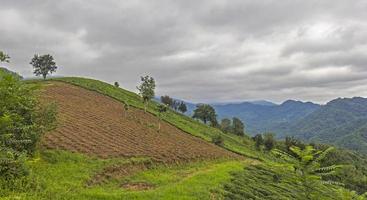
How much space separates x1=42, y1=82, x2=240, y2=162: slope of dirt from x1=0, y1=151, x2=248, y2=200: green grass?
4.08 meters

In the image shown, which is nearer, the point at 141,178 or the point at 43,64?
the point at 141,178

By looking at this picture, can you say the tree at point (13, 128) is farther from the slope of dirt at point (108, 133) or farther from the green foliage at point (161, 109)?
the green foliage at point (161, 109)

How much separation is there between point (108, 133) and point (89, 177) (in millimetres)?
27703

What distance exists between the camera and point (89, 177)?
35438 mm

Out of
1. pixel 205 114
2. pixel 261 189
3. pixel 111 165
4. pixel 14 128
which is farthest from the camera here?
pixel 205 114

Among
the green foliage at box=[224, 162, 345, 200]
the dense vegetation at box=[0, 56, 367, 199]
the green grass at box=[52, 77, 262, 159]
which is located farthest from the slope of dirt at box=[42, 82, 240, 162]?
the green foliage at box=[224, 162, 345, 200]

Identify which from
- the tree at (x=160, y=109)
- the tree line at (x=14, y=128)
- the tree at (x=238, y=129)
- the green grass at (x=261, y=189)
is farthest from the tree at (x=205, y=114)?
the tree line at (x=14, y=128)

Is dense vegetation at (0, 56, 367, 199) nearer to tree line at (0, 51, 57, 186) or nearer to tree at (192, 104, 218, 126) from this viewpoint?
tree line at (0, 51, 57, 186)

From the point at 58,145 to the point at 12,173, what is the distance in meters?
18.0

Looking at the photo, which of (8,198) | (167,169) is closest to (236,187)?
(167,169)

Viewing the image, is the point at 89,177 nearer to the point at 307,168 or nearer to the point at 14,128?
the point at 14,128

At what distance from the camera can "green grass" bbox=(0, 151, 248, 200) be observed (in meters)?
27.0

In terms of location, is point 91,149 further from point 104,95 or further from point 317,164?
point 104,95

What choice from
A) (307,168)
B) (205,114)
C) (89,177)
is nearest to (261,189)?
(89,177)
